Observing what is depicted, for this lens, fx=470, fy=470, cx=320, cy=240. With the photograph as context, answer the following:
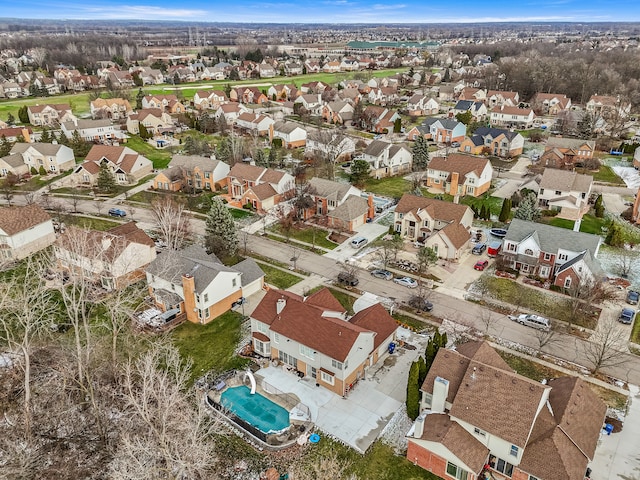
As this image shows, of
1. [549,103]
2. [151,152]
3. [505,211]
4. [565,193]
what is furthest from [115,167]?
[549,103]

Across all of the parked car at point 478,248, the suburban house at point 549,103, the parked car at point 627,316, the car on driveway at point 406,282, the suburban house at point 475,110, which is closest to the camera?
the parked car at point 627,316

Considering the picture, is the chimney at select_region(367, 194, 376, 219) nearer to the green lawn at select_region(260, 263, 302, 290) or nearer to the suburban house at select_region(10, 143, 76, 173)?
the green lawn at select_region(260, 263, 302, 290)

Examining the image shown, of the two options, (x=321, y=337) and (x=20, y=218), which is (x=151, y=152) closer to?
(x=20, y=218)

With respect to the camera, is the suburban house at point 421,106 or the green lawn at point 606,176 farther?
the suburban house at point 421,106

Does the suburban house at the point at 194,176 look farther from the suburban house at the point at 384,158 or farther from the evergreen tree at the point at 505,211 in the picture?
the evergreen tree at the point at 505,211

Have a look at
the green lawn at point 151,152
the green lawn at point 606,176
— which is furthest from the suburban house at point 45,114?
the green lawn at point 606,176

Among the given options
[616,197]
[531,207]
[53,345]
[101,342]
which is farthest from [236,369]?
[616,197]

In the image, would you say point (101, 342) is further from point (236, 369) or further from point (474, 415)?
point (474, 415)
